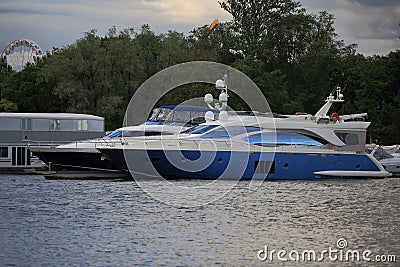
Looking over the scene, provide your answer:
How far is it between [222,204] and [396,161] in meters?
31.2

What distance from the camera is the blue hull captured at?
53.3 metres

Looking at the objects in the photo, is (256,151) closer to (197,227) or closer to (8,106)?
(197,227)

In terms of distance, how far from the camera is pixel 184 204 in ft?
139

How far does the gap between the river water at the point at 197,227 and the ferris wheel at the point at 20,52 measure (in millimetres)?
115931

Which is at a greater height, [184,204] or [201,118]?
[201,118]

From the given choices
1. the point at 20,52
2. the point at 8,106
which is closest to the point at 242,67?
the point at 8,106

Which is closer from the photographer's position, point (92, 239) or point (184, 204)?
point (92, 239)

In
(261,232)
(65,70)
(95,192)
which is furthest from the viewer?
(65,70)

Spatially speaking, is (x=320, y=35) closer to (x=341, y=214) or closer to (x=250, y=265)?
(x=341, y=214)

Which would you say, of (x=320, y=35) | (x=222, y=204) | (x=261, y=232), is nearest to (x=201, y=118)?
(x=222, y=204)

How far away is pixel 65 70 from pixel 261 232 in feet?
203

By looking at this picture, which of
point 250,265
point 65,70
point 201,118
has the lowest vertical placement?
point 250,265

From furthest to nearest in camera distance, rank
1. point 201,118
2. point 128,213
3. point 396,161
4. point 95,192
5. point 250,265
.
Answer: point 396,161 → point 201,118 → point 95,192 → point 128,213 → point 250,265

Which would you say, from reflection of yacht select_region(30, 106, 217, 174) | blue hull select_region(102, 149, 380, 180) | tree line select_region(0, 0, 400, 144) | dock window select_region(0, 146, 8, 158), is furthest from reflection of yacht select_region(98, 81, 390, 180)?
tree line select_region(0, 0, 400, 144)
